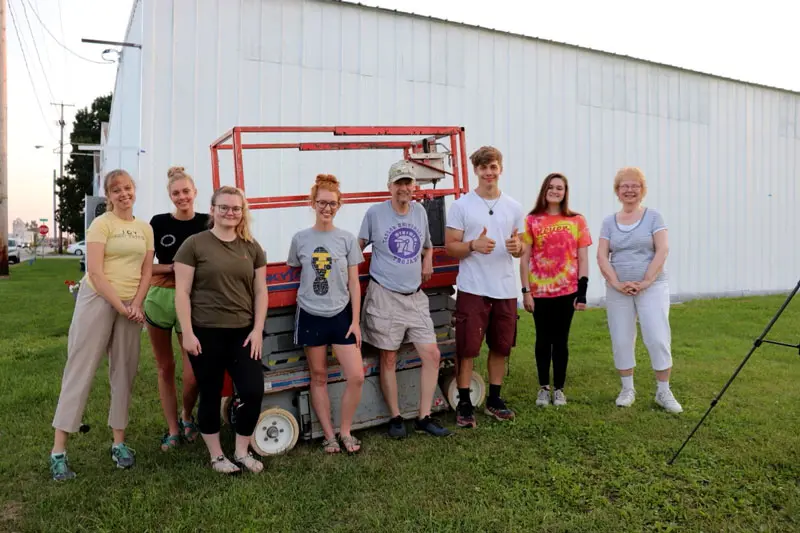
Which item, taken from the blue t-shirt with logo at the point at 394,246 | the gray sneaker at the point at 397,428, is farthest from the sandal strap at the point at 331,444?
the blue t-shirt with logo at the point at 394,246

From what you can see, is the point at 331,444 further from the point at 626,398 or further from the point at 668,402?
the point at 668,402

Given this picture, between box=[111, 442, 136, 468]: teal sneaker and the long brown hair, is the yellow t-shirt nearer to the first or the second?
box=[111, 442, 136, 468]: teal sneaker

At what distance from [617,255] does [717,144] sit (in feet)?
31.2

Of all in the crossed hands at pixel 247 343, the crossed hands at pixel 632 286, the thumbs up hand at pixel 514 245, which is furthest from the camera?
the crossed hands at pixel 632 286

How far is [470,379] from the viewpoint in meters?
4.20

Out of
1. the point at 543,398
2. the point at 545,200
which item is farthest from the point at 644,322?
the point at 545,200

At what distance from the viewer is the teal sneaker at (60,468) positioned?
126 inches

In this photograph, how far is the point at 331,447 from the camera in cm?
362

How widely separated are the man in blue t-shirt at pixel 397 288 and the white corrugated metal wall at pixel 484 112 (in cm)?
461

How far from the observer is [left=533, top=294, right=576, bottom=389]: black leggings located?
440 cm

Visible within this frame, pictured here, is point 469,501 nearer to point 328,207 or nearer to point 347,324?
point 347,324

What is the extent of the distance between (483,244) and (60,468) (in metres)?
2.83

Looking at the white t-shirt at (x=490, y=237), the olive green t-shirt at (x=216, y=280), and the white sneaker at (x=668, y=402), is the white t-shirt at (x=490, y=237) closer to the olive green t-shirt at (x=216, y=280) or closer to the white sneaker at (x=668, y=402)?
the white sneaker at (x=668, y=402)

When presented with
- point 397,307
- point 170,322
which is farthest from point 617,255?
point 170,322
